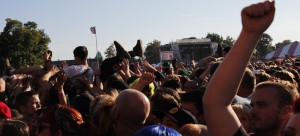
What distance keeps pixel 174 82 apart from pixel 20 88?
2762 mm

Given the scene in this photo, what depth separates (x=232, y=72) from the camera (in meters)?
2.15

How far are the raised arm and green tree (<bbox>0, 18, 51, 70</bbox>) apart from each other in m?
66.4

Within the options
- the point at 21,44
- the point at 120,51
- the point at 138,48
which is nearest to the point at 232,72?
the point at 120,51

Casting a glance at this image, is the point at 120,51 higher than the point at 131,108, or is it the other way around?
the point at 120,51

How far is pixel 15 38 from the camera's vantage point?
72.6 meters

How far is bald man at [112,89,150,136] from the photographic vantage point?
3.06 m

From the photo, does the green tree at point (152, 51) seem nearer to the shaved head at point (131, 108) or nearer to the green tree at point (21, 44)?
the green tree at point (21, 44)

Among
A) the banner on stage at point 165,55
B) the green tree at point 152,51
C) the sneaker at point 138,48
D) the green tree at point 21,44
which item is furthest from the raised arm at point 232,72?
the green tree at point 152,51

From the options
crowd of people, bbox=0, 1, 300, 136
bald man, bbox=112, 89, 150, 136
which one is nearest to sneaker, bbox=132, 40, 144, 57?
crowd of people, bbox=0, 1, 300, 136

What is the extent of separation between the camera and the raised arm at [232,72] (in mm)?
1985

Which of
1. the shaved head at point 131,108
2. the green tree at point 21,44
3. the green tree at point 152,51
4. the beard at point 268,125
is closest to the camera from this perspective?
the beard at point 268,125

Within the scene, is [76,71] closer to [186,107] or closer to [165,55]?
[186,107]

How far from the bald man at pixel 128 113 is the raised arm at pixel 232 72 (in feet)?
2.94

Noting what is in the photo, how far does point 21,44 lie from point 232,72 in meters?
73.3
